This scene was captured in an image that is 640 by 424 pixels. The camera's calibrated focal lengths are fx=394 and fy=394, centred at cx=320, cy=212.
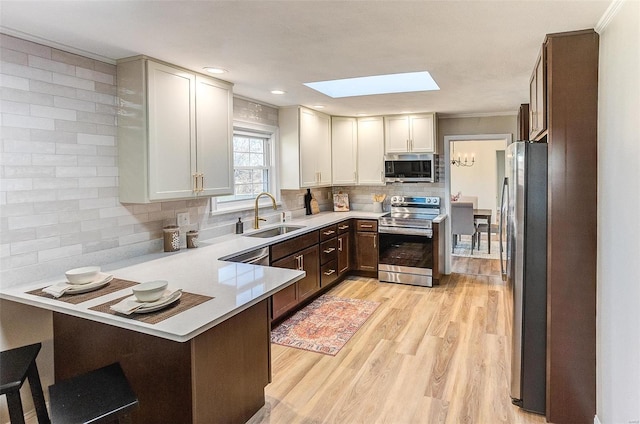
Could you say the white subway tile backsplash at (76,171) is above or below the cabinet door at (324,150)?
below

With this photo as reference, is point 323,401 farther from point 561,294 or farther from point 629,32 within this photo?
point 629,32

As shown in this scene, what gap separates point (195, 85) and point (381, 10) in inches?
65.3

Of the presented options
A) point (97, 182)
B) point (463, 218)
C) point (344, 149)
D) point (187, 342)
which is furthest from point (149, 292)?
point (463, 218)

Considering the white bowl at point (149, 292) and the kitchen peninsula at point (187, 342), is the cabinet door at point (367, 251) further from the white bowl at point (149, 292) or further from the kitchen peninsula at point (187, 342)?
the white bowl at point (149, 292)

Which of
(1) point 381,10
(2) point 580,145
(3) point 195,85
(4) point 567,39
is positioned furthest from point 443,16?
(3) point 195,85

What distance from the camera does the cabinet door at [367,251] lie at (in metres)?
5.22

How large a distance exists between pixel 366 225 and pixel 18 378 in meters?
4.11

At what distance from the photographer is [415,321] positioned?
12.6 ft

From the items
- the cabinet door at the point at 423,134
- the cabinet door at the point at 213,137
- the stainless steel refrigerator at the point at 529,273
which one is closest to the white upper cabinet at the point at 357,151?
the cabinet door at the point at 423,134

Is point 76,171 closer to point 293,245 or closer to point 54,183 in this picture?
point 54,183

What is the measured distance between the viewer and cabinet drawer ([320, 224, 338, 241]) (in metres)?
4.48

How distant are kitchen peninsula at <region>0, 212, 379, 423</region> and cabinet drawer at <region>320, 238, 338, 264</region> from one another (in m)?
1.98

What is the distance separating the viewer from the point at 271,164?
4625 mm

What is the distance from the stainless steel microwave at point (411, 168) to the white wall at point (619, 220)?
3.21 m
